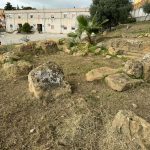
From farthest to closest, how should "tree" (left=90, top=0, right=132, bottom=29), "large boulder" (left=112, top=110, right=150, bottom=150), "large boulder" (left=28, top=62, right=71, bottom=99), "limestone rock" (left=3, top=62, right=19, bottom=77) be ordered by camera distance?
"tree" (left=90, top=0, right=132, bottom=29)
"limestone rock" (left=3, top=62, right=19, bottom=77)
"large boulder" (left=28, top=62, right=71, bottom=99)
"large boulder" (left=112, top=110, right=150, bottom=150)

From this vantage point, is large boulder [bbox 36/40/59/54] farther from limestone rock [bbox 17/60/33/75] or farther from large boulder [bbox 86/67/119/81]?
large boulder [bbox 86/67/119/81]

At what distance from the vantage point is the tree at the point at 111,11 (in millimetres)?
28781

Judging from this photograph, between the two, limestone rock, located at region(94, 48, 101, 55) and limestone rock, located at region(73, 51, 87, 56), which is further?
limestone rock, located at region(94, 48, 101, 55)

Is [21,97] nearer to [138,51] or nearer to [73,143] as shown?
[73,143]

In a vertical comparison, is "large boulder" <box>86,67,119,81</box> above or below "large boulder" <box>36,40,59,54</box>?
below

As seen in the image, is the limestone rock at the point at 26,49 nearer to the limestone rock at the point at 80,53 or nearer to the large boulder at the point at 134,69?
the limestone rock at the point at 80,53

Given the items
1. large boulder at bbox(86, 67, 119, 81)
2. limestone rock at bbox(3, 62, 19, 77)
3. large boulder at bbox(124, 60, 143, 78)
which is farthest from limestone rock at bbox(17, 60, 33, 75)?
large boulder at bbox(124, 60, 143, 78)

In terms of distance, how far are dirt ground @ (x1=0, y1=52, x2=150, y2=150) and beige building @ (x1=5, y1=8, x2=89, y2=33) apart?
43414 mm

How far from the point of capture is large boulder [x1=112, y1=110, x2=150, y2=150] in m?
4.11

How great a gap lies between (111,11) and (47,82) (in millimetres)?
24892

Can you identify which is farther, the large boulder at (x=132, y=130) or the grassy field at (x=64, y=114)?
the grassy field at (x=64, y=114)

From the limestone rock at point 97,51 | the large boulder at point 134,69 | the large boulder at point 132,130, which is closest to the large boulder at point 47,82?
the large boulder at point 132,130

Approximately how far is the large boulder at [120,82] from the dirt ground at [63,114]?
0.10 metres

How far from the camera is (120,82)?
5.71m
